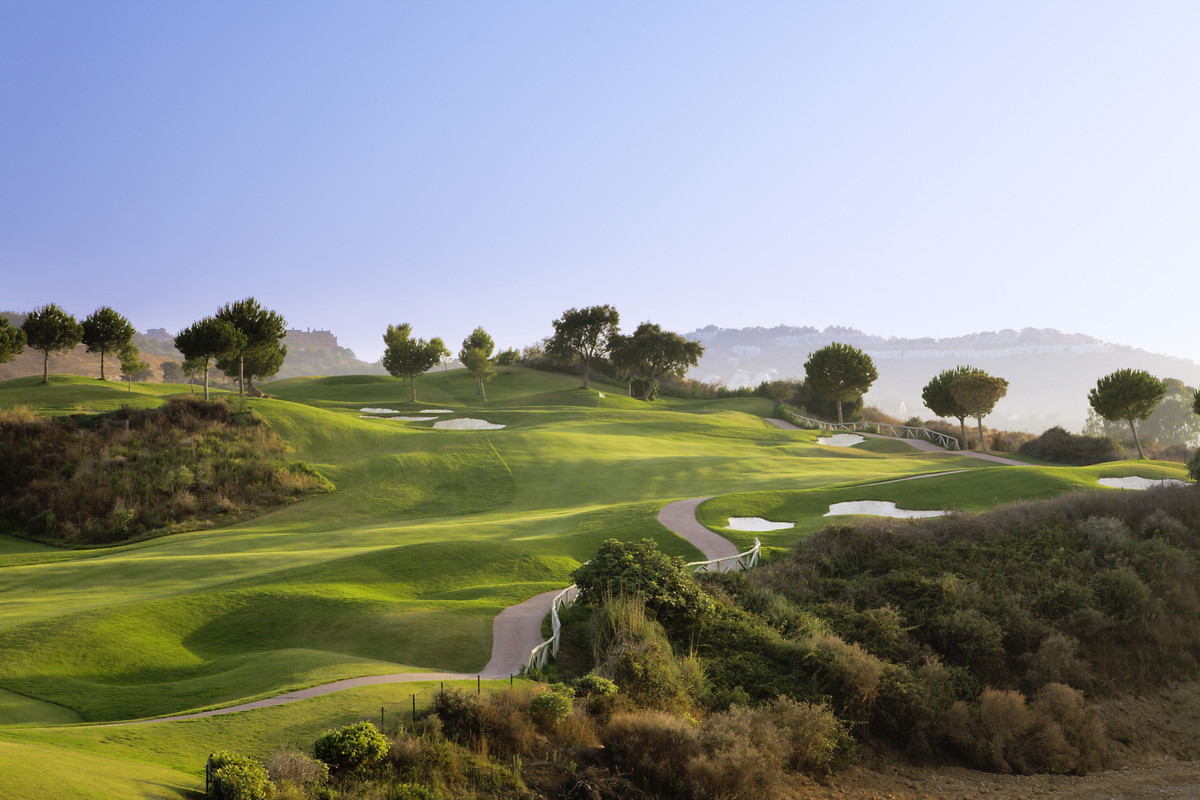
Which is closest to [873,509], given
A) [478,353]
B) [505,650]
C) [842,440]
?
[505,650]

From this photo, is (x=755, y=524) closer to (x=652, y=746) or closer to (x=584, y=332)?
(x=652, y=746)

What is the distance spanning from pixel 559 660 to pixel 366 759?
18.8 ft

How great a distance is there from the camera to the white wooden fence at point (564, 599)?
13306mm

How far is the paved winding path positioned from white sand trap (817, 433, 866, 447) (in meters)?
30.3

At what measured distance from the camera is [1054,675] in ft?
48.4

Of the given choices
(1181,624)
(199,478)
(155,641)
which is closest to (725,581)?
(1181,624)

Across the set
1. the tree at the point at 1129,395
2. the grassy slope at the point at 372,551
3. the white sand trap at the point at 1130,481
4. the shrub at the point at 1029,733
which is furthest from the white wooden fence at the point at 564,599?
the tree at the point at 1129,395

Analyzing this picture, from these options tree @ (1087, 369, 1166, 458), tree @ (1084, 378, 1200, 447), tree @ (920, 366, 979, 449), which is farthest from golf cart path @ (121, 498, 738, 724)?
tree @ (1084, 378, 1200, 447)

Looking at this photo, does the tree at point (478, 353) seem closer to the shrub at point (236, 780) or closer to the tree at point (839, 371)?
the tree at point (839, 371)

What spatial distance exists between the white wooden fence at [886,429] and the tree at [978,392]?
8.53 ft

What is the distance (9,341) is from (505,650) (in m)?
47.9

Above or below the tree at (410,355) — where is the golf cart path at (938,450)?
below

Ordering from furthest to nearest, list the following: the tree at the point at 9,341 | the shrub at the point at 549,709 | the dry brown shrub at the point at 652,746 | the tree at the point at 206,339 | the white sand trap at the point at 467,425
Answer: the white sand trap at the point at 467,425 → the tree at the point at 9,341 → the tree at the point at 206,339 → the shrub at the point at 549,709 → the dry brown shrub at the point at 652,746

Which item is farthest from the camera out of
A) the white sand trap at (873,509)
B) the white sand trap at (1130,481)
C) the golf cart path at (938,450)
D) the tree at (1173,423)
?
the tree at (1173,423)
